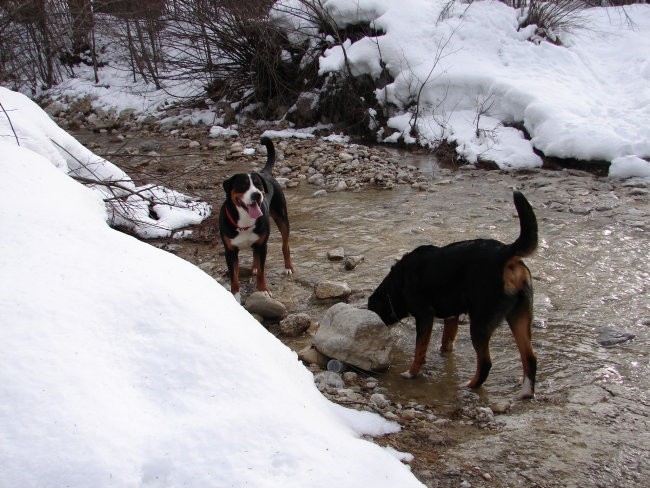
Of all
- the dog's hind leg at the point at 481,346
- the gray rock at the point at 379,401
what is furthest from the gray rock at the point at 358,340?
the dog's hind leg at the point at 481,346

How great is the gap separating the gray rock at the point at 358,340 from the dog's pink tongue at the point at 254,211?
140 centimetres

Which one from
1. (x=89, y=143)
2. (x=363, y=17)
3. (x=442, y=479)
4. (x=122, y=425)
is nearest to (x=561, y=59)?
(x=363, y=17)

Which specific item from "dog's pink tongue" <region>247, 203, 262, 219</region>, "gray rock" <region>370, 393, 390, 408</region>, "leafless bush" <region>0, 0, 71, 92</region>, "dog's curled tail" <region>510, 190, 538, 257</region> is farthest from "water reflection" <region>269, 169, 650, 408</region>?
"leafless bush" <region>0, 0, 71, 92</region>

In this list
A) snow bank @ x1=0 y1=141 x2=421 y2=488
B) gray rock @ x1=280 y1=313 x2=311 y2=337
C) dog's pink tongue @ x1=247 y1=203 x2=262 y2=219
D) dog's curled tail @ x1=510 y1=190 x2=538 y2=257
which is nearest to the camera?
snow bank @ x1=0 y1=141 x2=421 y2=488

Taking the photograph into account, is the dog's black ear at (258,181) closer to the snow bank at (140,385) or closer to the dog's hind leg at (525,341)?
the snow bank at (140,385)

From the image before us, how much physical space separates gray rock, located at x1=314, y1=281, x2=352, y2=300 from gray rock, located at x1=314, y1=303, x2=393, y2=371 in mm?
974

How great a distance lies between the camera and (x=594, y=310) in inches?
184

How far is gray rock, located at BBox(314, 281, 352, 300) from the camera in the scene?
514cm

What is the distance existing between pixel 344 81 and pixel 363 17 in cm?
150

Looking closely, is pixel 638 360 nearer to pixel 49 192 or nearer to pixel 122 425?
pixel 122 425

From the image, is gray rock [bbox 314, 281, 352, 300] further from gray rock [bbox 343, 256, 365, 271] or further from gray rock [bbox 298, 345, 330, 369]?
gray rock [bbox 298, 345, 330, 369]

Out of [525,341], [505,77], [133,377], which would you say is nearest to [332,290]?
[525,341]

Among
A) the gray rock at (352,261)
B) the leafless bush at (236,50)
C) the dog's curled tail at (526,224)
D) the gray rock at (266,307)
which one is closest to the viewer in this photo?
the dog's curled tail at (526,224)

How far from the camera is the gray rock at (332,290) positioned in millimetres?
5145
